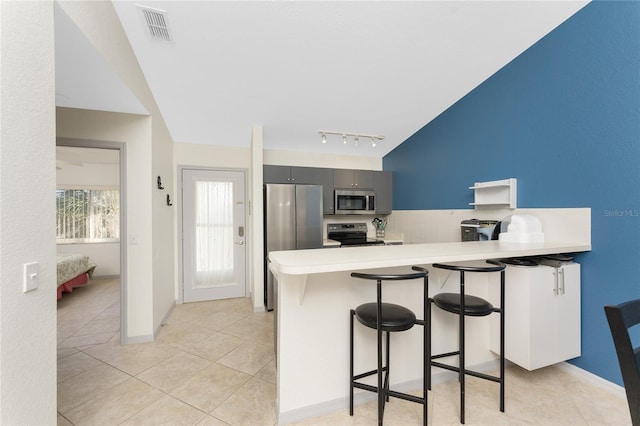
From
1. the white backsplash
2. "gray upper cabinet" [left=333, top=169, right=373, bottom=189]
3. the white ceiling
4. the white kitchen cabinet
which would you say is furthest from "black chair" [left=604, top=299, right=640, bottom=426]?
"gray upper cabinet" [left=333, top=169, right=373, bottom=189]

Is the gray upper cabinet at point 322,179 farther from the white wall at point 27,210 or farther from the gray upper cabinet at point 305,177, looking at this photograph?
the white wall at point 27,210

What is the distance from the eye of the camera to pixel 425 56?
2461 mm

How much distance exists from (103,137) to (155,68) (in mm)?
891

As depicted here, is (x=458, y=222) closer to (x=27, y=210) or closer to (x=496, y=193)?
(x=496, y=193)

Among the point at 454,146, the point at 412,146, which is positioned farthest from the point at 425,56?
the point at 412,146

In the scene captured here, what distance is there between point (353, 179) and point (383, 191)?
613 millimetres

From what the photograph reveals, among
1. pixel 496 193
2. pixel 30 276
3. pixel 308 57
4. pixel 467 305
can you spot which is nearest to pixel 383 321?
pixel 467 305

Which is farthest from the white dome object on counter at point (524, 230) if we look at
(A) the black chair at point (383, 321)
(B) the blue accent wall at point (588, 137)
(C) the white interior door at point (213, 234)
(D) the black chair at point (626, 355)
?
(C) the white interior door at point (213, 234)

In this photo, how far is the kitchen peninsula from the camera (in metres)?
1.58

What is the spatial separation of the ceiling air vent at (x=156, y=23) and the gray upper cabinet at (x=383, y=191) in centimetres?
340

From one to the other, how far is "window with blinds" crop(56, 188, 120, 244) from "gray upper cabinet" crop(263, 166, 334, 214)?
3.68m

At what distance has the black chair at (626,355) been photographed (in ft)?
2.45

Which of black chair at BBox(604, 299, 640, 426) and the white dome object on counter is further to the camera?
the white dome object on counter

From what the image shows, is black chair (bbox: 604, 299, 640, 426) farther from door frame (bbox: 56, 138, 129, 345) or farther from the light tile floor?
door frame (bbox: 56, 138, 129, 345)
